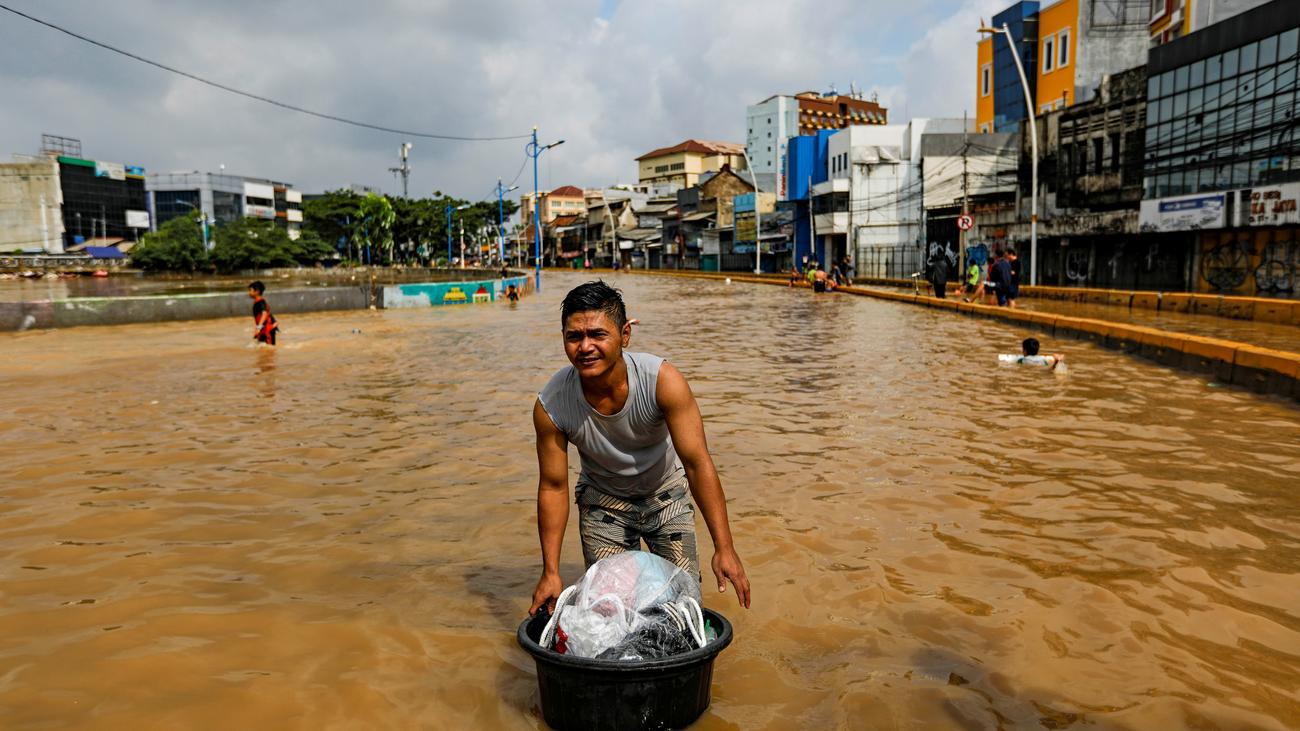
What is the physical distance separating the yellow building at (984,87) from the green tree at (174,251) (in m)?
71.3


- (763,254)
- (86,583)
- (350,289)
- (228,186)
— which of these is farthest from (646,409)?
(228,186)

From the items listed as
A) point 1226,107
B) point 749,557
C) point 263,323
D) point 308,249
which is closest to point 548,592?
point 749,557

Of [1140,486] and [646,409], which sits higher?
[646,409]

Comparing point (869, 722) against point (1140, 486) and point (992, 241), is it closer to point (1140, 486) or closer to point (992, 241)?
point (1140, 486)

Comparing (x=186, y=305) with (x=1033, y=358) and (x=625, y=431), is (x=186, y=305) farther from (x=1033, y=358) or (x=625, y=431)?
(x=625, y=431)

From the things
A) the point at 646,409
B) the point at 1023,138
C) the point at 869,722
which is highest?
the point at 1023,138

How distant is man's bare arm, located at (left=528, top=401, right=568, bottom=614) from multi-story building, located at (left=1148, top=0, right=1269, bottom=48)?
35778 mm

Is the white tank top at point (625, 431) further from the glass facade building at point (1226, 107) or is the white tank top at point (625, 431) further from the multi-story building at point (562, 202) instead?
the multi-story building at point (562, 202)

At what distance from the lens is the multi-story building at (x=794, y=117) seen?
10612cm

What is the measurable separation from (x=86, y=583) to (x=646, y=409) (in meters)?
3.53

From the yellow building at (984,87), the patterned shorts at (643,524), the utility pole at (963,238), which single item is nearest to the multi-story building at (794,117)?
the yellow building at (984,87)

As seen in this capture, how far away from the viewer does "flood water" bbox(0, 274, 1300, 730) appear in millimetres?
3443

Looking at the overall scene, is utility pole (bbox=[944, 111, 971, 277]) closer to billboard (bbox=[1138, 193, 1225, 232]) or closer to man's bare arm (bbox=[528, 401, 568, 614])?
billboard (bbox=[1138, 193, 1225, 232])

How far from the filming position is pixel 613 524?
11.7ft
